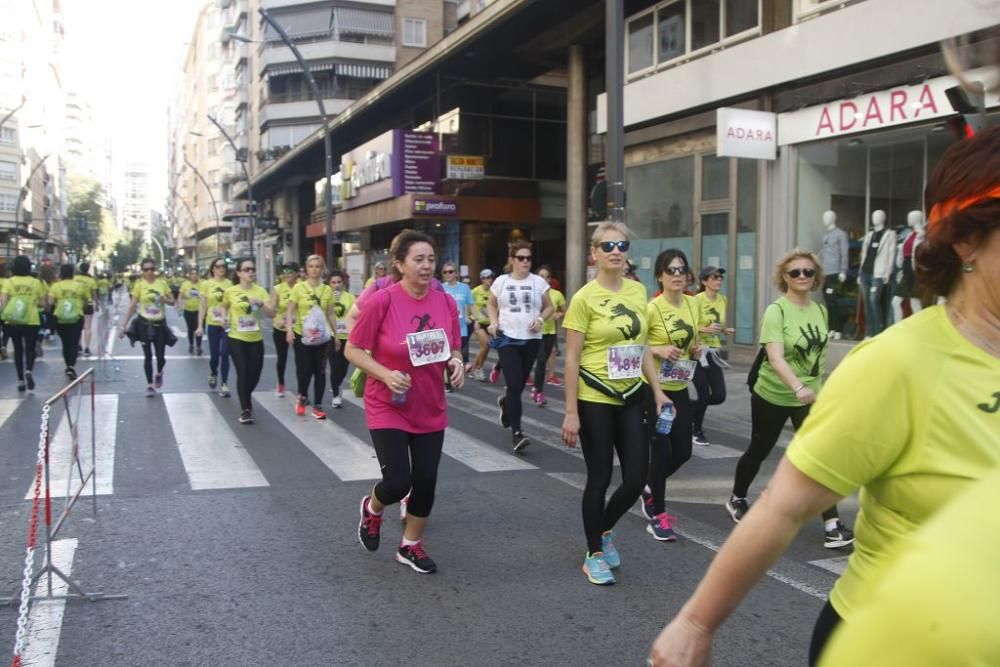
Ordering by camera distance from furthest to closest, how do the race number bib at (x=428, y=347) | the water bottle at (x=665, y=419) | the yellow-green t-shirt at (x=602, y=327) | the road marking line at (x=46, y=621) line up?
the water bottle at (x=665, y=419)
the race number bib at (x=428, y=347)
the yellow-green t-shirt at (x=602, y=327)
the road marking line at (x=46, y=621)

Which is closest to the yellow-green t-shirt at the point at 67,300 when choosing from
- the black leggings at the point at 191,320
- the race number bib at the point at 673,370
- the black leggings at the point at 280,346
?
the black leggings at the point at 280,346

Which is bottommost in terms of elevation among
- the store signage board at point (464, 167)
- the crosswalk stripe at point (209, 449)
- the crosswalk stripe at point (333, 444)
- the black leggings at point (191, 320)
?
the crosswalk stripe at point (333, 444)

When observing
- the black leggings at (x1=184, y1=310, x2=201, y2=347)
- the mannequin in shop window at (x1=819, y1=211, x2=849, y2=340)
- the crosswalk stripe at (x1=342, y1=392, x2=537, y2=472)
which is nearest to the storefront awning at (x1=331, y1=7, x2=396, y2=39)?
the black leggings at (x1=184, y1=310, x2=201, y2=347)

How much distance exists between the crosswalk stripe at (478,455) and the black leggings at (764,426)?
7.70ft

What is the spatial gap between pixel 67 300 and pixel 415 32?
4783 centimetres

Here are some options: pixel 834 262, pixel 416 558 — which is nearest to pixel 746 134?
pixel 834 262

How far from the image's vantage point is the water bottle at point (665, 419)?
16.9ft

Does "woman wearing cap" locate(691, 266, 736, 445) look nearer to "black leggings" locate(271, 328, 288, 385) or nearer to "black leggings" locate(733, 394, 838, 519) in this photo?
"black leggings" locate(733, 394, 838, 519)

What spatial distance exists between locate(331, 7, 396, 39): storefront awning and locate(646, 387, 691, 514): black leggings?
54112mm

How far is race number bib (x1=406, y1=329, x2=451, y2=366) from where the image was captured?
16.3 ft

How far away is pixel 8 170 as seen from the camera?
8019 centimetres

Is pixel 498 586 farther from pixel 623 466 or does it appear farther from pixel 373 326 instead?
pixel 373 326

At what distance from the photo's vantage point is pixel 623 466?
4.69m

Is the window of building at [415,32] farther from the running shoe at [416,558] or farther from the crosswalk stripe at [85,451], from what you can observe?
the running shoe at [416,558]
